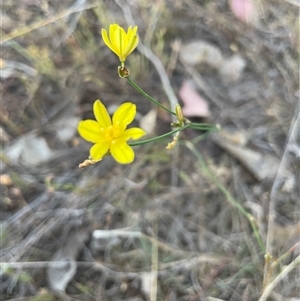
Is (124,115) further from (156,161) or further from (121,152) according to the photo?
(156,161)

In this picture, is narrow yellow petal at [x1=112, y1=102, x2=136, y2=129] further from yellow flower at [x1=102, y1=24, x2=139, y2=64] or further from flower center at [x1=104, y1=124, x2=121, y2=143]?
yellow flower at [x1=102, y1=24, x2=139, y2=64]

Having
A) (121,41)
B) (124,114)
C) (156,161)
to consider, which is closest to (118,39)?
(121,41)

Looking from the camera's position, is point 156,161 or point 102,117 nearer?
point 102,117

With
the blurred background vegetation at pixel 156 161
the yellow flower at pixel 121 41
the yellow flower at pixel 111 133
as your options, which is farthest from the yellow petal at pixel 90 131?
the blurred background vegetation at pixel 156 161

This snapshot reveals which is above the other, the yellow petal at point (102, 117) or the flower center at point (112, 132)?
the yellow petal at point (102, 117)

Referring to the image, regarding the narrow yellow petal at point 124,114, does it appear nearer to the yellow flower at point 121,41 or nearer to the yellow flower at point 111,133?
the yellow flower at point 111,133

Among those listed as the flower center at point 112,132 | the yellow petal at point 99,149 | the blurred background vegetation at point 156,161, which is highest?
the flower center at point 112,132

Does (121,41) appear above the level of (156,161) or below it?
above
